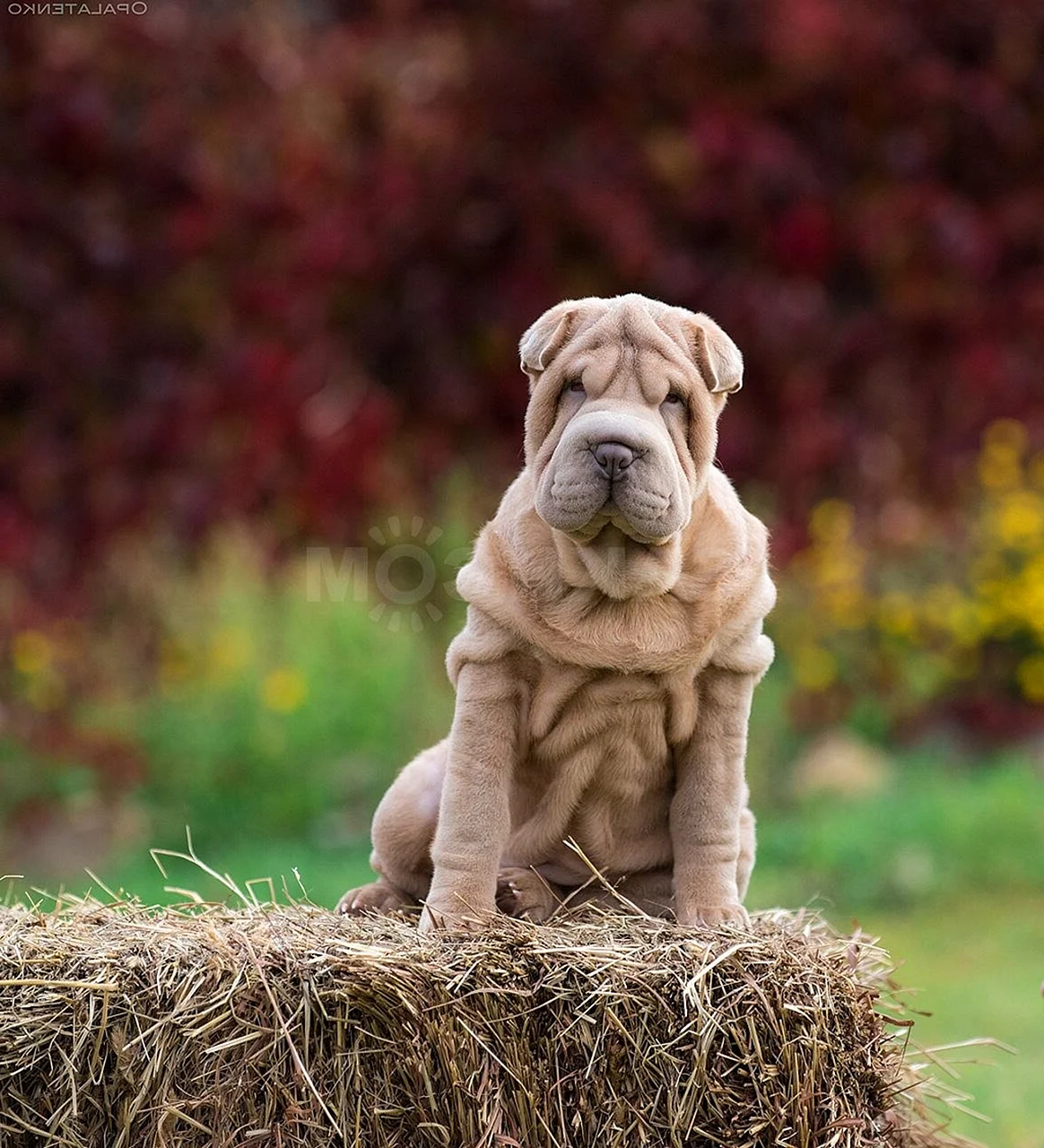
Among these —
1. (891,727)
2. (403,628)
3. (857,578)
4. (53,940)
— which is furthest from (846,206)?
(53,940)

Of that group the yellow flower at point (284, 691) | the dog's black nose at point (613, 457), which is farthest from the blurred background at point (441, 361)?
the dog's black nose at point (613, 457)

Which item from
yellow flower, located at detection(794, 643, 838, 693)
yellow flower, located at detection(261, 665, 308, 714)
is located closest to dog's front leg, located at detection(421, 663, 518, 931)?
yellow flower, located at detection(261, 665, 308, 714)

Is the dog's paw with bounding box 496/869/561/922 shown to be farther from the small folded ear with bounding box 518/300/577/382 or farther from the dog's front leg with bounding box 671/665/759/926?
the small folded ear with bounding box 518/300/577/382

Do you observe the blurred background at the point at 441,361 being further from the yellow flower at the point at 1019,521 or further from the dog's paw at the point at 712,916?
the dog's paw at the point at 712,916

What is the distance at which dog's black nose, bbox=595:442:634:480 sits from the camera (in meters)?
2.98

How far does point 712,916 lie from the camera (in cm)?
330

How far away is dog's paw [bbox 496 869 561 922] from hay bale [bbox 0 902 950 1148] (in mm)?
308

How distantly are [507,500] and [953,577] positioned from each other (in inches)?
218

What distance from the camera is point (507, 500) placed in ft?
11.5

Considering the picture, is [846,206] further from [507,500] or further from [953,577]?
[507,500]

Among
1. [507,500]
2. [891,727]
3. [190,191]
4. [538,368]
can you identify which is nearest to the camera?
[538,368]

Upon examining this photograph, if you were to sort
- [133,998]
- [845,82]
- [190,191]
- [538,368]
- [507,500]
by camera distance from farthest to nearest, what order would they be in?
1. [845,82]
2. [190,191]
3. [507,500]
4. [538,368]
5. [133,998]

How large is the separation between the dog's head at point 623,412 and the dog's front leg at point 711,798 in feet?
1.33

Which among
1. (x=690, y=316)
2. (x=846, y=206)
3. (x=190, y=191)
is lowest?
(x=690, y=316)
